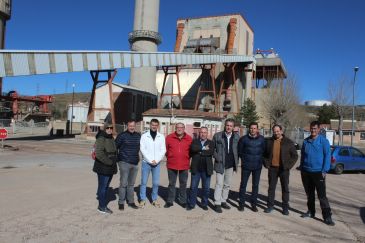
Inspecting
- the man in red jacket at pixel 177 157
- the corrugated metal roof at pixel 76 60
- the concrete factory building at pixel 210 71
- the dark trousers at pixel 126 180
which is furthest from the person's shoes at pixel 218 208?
the concrete factory building at pixel 210 71

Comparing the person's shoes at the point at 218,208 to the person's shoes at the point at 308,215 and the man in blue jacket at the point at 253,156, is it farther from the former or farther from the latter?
the person's shoes at the point at 308,215

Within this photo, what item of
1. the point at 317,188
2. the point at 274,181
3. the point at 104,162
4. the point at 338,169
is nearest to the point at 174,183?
the point at 104,162

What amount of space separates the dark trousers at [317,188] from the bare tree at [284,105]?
46.3 metres

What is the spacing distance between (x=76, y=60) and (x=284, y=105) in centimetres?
3624

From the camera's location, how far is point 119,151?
7.99 meters

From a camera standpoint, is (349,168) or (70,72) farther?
(70,72)

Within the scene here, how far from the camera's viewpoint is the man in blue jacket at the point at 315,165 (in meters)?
7.62

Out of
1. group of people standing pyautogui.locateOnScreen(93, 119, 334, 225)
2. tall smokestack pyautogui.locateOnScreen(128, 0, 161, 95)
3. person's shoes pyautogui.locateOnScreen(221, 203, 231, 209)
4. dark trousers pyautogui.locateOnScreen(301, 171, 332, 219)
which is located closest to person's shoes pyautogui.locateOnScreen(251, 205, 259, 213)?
group of people standing pyautogui.locateOnScreen(93, 119, 334, 225)

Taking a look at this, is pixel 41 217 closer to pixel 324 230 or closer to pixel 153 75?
pixel 324 230

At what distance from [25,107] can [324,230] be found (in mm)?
80367

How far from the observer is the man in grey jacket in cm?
820

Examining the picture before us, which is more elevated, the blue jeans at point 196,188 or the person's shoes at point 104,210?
the blue jeans at point 196,188

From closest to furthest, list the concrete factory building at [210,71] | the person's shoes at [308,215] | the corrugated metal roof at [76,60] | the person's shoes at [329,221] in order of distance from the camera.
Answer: the person's shoes at [329,221]
the person's shoes at [308,215]
the corrugated metal roof at [76,60]
the concrete factory building at [210,71]

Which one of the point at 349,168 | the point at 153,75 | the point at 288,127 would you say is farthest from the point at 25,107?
the point at 349,168
